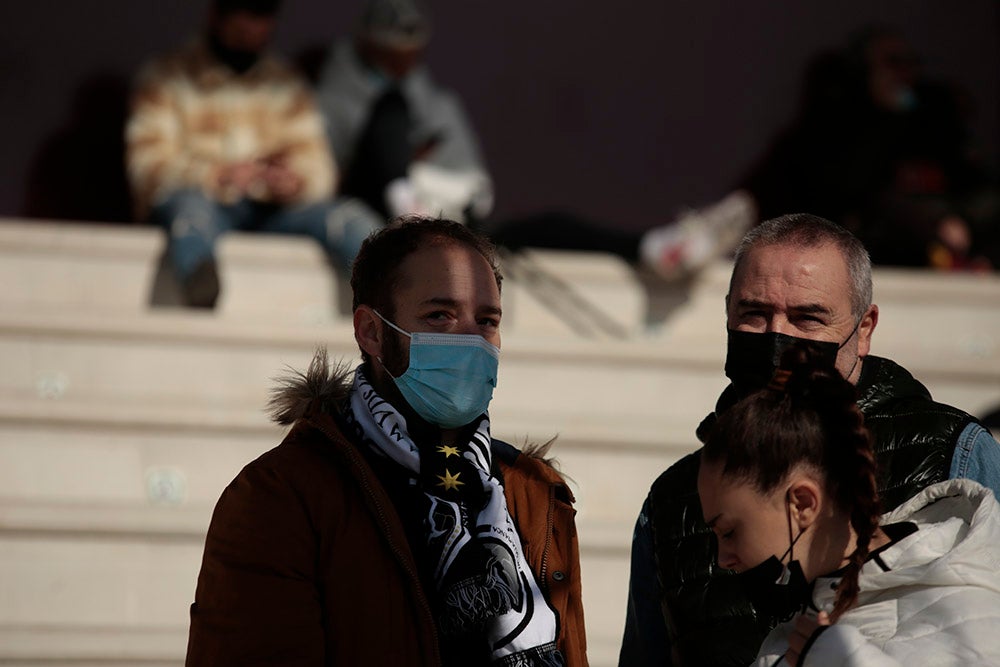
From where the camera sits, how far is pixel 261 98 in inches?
226

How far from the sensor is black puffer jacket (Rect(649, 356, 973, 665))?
7.33ft

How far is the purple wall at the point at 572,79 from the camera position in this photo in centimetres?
641

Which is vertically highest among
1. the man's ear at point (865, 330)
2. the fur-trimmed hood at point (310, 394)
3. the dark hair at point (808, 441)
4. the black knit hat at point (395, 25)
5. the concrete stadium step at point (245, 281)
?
the black knit hat at point (395, 25)

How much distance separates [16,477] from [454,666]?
100 inches

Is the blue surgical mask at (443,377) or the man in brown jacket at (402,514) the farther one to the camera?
the blue surgical mask at (443,377)

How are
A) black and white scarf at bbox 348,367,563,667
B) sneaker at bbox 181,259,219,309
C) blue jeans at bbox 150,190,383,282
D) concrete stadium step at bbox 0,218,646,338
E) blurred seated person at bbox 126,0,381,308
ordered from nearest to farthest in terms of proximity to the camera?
black and white scarf at bbox 348,367,563,667 → sneaker at bbox 181,259,219,309 → blue jeans at bbox 150,190,383,282 → concrete stadium step at bbox 0,218,646,338 → blurred seated person at bbox 126,0,381,308

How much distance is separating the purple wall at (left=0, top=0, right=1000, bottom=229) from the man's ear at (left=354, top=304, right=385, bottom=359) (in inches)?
173

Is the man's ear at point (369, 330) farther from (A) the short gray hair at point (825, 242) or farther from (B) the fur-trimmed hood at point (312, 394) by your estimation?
(A) the short gray hair at point (825, 242)

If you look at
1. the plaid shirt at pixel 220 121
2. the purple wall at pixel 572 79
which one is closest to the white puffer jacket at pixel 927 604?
the plaid shirt at pixel 220 121

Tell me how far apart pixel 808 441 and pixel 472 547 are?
58cm

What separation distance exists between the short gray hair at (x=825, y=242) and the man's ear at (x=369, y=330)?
0.59 metres

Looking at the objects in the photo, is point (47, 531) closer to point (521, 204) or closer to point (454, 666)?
point (454, 666)

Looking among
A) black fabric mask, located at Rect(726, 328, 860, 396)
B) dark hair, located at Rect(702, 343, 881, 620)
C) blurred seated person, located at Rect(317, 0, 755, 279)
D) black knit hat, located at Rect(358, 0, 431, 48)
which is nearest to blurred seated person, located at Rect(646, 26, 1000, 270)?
blurred seated person, located at Rect(317, 0, 755, 279)

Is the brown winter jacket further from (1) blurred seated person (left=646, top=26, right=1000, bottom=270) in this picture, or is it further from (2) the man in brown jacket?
(1) blurred seated person (left=646, top=26, right=1000, bottom=270)
